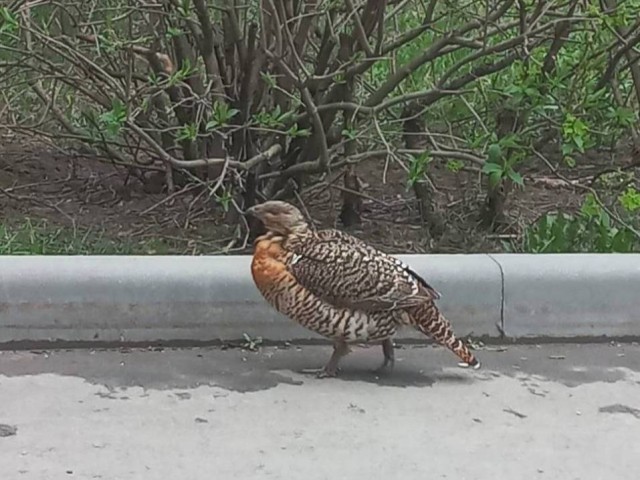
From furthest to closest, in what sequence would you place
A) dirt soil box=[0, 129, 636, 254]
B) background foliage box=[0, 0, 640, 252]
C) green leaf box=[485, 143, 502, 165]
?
dirt soil box=[0, 129, 636, 254] → background foliage box=[0, 0, 640, 252] → green leaf box=[485, 143, 502, 165]

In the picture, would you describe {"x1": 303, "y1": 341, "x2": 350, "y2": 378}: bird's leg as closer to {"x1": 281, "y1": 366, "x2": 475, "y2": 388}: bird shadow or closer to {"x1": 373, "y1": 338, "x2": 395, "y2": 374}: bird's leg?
{"x1": 281, "y1": 366, "x2": 475, "y2": 388}: bird shadow

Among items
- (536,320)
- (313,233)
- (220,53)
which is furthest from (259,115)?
(536,320)

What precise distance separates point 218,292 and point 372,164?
9.23 ft

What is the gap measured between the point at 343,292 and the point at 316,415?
0.54 meters

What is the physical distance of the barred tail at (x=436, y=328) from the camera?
4691mm

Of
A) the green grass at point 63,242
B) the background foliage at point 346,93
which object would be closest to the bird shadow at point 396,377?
the background foliage at point 346,93

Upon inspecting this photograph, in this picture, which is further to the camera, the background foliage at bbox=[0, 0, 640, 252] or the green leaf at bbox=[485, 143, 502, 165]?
the background foliage at bbox=[0, 0, 640, 252]

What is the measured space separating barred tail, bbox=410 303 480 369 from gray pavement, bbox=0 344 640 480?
0.12 m

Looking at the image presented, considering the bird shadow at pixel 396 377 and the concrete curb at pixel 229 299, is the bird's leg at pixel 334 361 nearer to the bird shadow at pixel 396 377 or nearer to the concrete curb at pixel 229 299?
the bird shadow at pixel 396 377

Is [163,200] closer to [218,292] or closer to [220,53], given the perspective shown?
[220,53]

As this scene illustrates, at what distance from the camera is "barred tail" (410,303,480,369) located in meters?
4.69

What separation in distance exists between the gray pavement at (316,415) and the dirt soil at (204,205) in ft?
4.42

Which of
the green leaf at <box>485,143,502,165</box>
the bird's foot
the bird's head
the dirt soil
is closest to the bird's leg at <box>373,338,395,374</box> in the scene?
the bird's foot

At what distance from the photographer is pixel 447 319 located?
5148 mm
